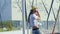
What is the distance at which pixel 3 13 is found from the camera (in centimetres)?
441

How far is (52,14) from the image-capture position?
14.9 feet

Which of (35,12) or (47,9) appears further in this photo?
(47,9)

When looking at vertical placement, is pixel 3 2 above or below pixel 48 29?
above

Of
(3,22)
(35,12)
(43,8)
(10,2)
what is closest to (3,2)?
(10,2)

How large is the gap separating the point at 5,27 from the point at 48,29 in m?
1.00

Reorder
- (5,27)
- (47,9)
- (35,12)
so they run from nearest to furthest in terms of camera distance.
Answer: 1. (35,12)
2. (5,27)
3. (47,9)

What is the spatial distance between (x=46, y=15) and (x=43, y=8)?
19 cm

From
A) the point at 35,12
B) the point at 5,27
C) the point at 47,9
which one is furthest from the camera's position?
the point at 47,9

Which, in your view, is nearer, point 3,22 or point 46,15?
point 3,22

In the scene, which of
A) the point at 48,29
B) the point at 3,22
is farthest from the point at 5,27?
the point at 48,29

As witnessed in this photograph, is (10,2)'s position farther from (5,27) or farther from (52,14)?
(52,14)

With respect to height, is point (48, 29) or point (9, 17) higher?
point (9, 17)

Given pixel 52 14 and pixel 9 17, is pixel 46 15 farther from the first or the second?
pixel 9 17

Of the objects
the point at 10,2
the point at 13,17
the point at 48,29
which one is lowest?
the point at 48,29
